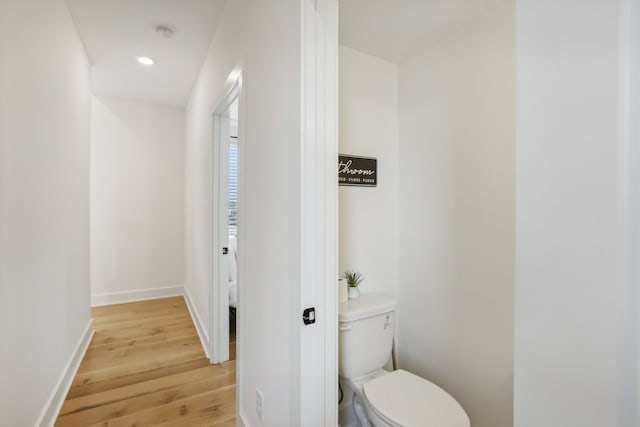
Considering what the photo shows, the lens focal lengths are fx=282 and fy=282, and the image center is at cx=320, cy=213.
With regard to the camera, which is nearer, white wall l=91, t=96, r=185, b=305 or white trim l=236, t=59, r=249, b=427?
white trim l=236, t=59, r=249, b=427

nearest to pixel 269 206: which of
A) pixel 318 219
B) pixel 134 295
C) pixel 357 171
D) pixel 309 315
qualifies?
pixel 318 219

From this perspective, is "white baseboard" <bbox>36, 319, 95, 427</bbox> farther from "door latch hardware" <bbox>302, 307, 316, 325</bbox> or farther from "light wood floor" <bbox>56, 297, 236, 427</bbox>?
"door latch hardware" <bbox>302, 307, 316, 325</bbox>

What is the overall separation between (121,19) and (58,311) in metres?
2.05

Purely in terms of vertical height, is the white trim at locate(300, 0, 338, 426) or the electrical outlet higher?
the white trim at locate(300, 0, 338, 426)

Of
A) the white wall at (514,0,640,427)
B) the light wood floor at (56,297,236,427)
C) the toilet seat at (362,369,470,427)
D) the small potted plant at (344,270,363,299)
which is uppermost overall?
the white wall at (514,0,640,427)

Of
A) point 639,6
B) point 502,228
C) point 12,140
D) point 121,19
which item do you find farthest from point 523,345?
point 121,19

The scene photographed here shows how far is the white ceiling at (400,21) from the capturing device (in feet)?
4.81

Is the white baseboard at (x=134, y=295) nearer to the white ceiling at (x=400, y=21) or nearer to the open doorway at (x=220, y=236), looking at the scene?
the open doorway at (x=220, y=236)

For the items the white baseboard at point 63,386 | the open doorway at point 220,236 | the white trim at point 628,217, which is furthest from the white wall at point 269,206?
the white baseboard at point 63,386

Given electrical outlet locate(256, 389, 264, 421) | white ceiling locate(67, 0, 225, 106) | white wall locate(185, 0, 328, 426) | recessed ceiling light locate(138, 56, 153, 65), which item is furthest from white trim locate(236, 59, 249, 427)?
recessed ceiling light locate(138, 56, 153, 65)

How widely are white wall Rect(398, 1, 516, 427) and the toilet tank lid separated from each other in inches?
13.4

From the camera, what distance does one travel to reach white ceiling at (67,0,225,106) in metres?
1.91

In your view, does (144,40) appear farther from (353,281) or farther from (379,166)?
(353,281)

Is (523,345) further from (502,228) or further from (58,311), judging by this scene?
(58,311)
